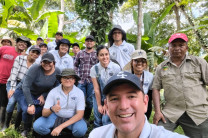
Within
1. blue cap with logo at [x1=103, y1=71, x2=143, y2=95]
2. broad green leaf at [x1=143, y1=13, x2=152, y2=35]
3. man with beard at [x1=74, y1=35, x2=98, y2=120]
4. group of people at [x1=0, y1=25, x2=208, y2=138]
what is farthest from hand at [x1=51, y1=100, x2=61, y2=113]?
broad green leaf at [x1=143, y1=13, x2=152, y2=35]

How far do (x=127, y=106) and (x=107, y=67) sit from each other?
2041mm

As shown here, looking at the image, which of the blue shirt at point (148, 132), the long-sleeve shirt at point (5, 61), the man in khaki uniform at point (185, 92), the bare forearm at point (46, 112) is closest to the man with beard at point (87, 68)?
the bare forearm at point (46, 112)

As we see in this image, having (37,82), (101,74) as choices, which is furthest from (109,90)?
(37,82)

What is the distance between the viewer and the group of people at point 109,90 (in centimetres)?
131

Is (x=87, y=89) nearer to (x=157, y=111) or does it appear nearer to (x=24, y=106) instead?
(x=24, y=106)

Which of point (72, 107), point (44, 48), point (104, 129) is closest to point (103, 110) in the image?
point (72, 107)

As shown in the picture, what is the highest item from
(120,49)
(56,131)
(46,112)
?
(120,49)

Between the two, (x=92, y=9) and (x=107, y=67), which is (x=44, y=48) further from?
(x=107, y=67)

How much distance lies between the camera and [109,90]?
4.38 feet

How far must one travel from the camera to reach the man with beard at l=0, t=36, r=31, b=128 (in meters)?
3.93

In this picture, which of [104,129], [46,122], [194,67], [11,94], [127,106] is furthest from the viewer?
[11,94]

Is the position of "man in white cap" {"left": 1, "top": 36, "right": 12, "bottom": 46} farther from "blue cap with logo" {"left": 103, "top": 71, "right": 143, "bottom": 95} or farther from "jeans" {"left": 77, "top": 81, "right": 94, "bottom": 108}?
"blue cap with logo" {"left": 103, "top": 71, "right": 143, "bottom": 95}

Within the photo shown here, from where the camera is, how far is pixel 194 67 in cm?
262

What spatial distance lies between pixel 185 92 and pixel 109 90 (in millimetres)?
1691
